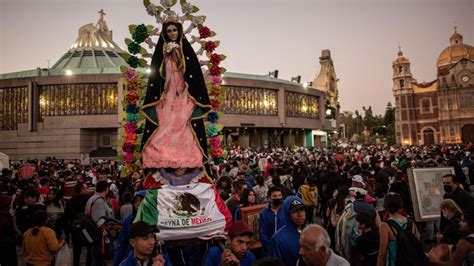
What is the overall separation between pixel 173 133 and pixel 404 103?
76.8m

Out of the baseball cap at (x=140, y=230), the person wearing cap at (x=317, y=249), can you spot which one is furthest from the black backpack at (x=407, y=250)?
the baseball cap at (x=140, y=230)

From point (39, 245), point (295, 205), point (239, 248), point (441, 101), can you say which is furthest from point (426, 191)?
point (441, 101)

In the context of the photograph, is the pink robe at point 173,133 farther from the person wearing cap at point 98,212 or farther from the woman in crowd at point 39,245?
the woman in crowd at point 39,245

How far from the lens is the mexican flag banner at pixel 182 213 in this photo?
474 centimetres

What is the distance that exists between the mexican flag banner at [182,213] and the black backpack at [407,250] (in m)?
2.18

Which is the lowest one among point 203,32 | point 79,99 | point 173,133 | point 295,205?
point 295,205

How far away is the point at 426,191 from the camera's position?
6.04 metres

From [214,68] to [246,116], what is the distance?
146 ft

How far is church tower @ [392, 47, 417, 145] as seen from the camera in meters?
72.8

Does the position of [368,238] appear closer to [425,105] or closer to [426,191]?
[426,191]

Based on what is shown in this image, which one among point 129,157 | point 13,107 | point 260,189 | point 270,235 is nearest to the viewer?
point 270,235

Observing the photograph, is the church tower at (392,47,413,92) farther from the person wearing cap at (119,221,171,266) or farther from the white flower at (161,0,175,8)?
the person wearing cap at (119,221,171,266)

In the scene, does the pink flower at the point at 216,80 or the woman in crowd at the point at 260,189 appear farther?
the woman in crowd at the point at 260,189

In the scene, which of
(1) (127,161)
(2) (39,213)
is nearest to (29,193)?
(2) (39,213)
